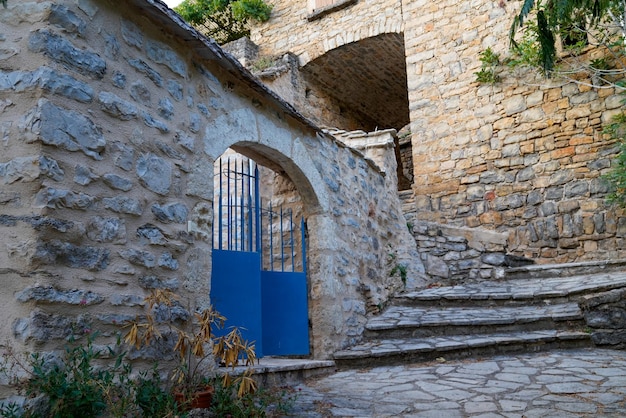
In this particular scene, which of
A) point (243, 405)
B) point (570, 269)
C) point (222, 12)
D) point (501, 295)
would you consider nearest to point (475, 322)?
point (501, 295)

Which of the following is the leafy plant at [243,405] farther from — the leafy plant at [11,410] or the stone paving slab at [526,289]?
the stone paving slab at [526,289]

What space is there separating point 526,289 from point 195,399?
169 inches

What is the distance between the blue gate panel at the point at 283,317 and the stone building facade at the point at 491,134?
2.91m

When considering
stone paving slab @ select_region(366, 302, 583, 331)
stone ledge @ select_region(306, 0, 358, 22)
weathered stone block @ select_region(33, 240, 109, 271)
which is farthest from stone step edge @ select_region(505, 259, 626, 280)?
stone ledge @ select_region(306, 0, 358, 22)

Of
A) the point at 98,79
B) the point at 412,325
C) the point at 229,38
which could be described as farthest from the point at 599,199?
the point at 229,38

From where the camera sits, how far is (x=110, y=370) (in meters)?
2.31

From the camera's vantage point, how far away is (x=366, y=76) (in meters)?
11.4

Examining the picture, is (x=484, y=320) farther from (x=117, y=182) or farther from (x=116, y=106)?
(x=116, y=106)

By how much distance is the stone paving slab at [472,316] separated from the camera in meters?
4.64

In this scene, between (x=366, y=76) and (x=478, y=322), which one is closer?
(x=478, y=322)

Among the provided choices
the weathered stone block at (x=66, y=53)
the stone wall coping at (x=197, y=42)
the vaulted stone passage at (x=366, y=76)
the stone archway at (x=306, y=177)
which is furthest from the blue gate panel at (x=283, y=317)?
the vaulted stone passage at (x=366, y=76)

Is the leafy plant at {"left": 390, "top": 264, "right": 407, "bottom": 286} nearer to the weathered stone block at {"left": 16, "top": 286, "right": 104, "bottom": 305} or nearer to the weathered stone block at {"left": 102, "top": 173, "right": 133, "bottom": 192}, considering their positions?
the weathered stone block at {"left": 102, "top": 173, "right": 133, "bottom": 192}

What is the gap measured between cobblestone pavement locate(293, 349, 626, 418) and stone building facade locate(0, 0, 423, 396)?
1140mm

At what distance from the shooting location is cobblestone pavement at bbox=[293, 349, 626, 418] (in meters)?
2.71
